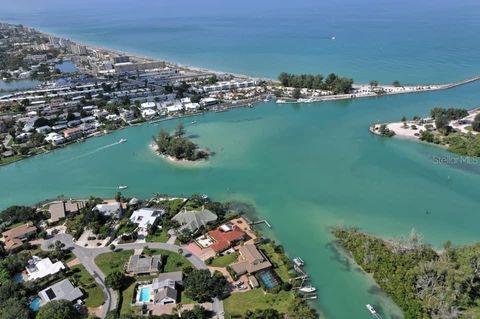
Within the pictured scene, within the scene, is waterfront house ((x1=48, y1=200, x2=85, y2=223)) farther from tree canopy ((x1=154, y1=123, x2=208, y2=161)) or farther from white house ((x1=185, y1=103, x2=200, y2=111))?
white house ((x1=185, y1=103, x2=200, y2=111))

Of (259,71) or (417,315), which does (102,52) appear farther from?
(417,315)

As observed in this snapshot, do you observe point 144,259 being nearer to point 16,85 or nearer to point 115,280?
point 115,280

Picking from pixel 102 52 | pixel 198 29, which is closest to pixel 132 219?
pixel 102 52

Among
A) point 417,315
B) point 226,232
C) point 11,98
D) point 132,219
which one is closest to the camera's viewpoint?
point 417,315

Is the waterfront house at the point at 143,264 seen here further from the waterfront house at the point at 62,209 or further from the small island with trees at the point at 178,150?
the small island with trees at the point at 178,150

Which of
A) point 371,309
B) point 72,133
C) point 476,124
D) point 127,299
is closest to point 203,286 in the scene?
point 127,299
